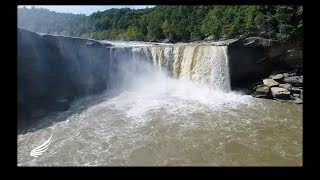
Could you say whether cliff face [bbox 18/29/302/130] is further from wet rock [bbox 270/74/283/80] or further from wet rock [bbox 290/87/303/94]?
wet rock [bbox 290/87/303/94]

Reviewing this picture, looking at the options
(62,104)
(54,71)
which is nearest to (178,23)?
(54,71)

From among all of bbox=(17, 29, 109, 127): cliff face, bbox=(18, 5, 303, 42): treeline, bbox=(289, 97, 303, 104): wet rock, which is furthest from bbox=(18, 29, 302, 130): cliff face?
bbox=(289, 97, 303, 104): wet rock

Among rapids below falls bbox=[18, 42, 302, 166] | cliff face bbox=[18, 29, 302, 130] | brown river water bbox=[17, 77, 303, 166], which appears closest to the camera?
brown river water bbox=[17, 77, 303, 166]

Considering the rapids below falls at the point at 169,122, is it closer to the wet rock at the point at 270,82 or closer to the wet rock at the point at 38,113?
the wet rock at the point at 38,113
